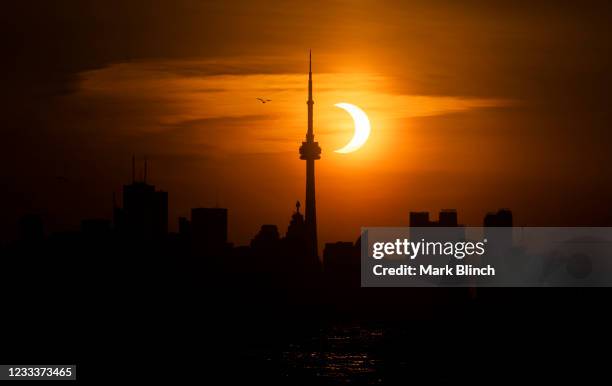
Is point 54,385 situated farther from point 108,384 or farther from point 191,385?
point 191,385

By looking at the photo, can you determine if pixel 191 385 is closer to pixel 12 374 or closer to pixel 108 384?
pixel 108 384

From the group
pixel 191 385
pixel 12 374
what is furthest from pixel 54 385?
pixel 191 385

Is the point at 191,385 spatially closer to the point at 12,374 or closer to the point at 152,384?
the point at 152,384

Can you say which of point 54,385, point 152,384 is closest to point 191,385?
point 152,384

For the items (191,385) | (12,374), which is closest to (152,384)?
(191,385)

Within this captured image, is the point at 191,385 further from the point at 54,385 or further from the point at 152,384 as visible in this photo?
the point at 54,385
